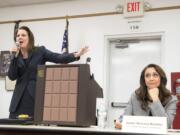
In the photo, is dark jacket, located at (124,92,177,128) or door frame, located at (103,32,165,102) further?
door frame, located at (103,32,165,102)

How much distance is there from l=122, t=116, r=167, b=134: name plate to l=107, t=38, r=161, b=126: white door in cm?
295

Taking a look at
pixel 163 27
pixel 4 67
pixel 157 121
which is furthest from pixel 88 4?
pixel 157 121

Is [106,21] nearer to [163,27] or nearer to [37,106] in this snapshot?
[163,27]

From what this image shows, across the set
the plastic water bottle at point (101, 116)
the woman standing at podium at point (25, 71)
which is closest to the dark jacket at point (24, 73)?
the woman standing at podium at point (25, 71)

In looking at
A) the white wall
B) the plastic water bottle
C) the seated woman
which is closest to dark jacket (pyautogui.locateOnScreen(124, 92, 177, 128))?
the seated woman

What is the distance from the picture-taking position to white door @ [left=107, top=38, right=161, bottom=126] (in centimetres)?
424

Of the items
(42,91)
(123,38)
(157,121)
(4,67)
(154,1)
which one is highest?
(154,1)

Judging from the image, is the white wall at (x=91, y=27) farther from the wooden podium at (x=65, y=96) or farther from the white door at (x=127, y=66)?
the wooden podium at (x=65, y=96)

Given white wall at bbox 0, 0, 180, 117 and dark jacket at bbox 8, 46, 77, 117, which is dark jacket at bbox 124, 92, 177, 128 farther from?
white wall at bbox 0, 0, 180, 117

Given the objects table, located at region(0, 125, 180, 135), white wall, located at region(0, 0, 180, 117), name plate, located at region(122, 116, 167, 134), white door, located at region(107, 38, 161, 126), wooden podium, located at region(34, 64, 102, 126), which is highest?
white wall, located at region(0, 0, 180, 117)

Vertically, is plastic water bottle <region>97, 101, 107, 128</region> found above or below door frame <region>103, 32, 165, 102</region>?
below

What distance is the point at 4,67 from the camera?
4750 millimetres

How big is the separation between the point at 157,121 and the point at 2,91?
3866 mm

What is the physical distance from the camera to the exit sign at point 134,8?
4184 millimetres
